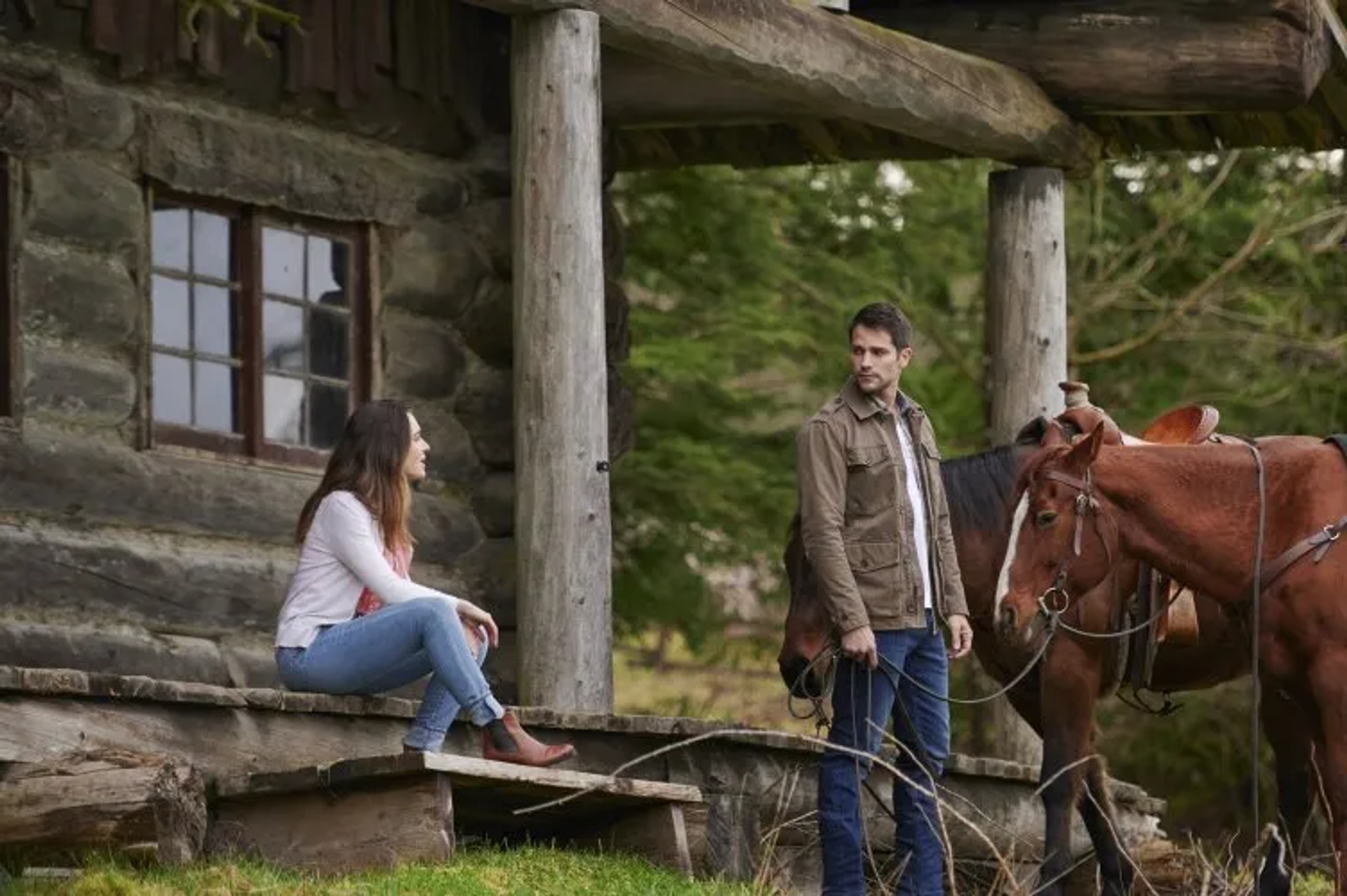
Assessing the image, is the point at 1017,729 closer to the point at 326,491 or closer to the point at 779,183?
the point at 326,491

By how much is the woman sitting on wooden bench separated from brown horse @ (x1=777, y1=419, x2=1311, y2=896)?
1401 mm

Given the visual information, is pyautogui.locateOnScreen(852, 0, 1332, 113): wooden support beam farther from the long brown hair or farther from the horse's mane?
the long brown hair

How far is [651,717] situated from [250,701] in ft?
5.17

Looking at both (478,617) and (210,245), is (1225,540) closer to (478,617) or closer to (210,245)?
(478,617)

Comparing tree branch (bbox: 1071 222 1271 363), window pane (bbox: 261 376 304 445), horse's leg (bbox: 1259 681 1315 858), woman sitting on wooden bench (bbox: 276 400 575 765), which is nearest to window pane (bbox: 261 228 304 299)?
window pane (bbox: 261 376 304 445)

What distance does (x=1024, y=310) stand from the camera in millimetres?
13594

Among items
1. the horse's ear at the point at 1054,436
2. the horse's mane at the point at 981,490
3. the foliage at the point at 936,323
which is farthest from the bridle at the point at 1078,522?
the foliage at the point at 936,323

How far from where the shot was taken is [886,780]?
1088cm

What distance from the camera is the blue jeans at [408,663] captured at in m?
9.07

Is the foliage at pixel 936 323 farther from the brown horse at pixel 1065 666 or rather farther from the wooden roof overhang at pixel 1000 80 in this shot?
the brown horse at pixel 1065 666

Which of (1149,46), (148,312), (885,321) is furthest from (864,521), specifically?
(1149,46)

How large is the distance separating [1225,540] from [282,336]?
5051 mm

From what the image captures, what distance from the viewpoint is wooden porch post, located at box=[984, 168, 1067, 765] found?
1357cm

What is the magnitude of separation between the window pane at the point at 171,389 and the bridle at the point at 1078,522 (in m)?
4.27
